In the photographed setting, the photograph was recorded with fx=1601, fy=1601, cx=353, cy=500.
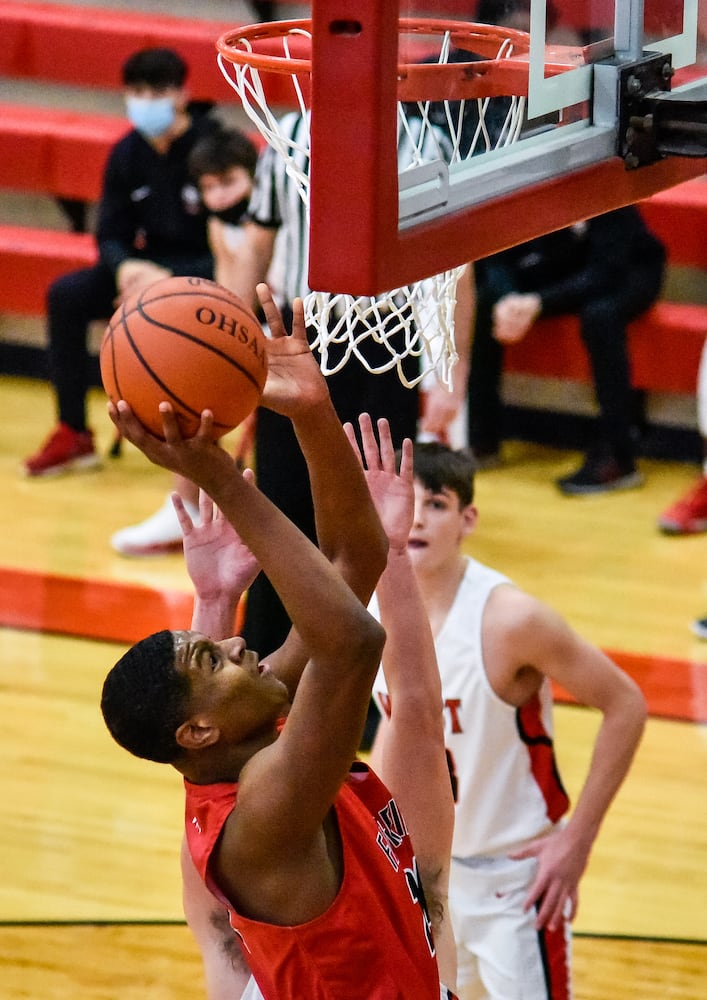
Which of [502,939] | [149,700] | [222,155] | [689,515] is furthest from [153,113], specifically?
[149,700]

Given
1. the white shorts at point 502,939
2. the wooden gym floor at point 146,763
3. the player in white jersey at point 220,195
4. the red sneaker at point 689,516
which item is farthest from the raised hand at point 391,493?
the red sneaker at point 689,516

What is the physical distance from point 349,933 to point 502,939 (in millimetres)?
1085

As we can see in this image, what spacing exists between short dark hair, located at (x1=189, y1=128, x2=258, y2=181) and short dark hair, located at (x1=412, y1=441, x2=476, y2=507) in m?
2.52

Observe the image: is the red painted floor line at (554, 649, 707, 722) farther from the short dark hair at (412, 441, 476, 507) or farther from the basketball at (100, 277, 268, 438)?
the basketball at (100, 277, 268, 438)

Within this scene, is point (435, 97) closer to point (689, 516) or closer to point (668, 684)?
point (668, 684)

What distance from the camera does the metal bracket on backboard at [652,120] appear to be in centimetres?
257

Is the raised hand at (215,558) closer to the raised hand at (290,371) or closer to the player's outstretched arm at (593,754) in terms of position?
the raised hand at (290,371)

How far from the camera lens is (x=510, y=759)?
3221 millimetres

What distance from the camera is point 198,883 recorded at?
108 inches

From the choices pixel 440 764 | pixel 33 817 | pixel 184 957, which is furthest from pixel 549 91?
pixel 33 817

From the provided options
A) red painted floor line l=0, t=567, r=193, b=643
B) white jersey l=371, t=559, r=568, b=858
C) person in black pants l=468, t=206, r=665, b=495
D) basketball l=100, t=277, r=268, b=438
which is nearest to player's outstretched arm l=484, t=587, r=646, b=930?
white jersey l=371, t=559, r=568, b=858

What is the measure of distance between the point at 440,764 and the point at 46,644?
2.75m

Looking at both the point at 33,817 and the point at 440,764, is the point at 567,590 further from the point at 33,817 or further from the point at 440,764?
the point at 440,764

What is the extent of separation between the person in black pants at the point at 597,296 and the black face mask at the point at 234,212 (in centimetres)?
106
